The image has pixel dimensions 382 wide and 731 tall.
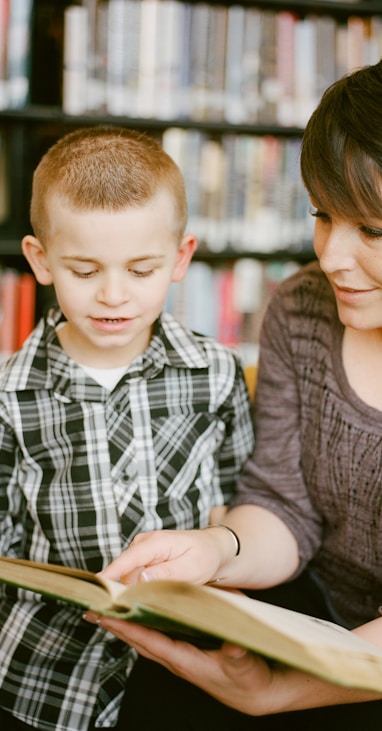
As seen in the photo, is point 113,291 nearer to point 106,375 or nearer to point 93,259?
point 93,259

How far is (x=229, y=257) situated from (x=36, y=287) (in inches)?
21.3

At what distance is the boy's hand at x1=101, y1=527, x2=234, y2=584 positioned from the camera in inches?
33.0

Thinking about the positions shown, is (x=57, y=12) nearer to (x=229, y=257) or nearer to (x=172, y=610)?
(x=229, y=257)

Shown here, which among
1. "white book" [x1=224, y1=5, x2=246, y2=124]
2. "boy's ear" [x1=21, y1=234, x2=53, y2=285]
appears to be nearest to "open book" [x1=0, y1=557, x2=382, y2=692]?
"boy's ear" [x1=21, y1=234, x2=53, y2=285]

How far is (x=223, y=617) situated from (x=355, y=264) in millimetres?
→ 460

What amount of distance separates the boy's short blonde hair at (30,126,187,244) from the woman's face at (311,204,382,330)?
21 centimetres

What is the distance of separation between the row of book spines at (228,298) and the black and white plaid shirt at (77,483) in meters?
1.19

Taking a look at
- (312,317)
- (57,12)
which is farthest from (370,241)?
(57,12)

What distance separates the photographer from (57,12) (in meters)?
2.10

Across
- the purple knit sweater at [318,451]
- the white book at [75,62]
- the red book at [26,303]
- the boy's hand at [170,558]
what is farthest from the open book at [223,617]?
the white book at [75,62]

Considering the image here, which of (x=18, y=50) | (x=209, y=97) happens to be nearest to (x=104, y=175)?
(x=18, y=50)

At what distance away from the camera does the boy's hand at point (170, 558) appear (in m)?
0.84

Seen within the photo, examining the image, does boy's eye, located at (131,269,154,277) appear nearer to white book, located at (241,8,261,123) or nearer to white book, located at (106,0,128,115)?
white book, located at (106,0,128,115)

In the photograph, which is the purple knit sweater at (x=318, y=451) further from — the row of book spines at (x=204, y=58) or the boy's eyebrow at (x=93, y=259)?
the row of book spines at (x=204, y=58)
